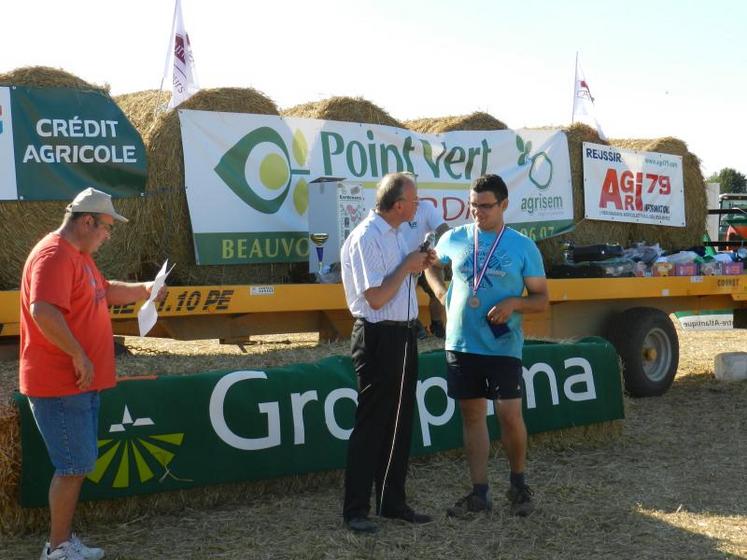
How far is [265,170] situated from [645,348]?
412cm

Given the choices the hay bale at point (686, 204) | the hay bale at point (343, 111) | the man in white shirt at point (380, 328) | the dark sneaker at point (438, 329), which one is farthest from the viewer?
the hay bale at point (686, 204)

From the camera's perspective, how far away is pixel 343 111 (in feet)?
27.6

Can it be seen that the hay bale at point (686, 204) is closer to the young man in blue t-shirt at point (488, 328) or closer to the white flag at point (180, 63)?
the white flag at point (180, 63)

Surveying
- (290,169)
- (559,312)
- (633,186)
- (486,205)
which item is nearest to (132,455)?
(486,205)

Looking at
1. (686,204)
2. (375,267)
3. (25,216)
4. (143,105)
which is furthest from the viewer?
(686,204)

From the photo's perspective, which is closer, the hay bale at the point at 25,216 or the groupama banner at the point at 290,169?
the hay bale at the point at 25,216

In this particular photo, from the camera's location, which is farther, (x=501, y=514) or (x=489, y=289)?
(x=501, y=514)

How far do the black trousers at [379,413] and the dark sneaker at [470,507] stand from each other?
304mm

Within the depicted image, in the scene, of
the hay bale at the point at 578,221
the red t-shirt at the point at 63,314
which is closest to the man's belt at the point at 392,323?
the red t-shirt at the point at 63,314

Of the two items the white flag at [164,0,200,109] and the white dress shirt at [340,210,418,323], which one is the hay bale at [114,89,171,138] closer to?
the white flag at [164,0,200,109]

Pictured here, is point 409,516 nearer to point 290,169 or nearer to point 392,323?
point 392,323

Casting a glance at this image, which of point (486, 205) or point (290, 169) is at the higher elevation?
point (290, 169)

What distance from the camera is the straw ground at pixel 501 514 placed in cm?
445

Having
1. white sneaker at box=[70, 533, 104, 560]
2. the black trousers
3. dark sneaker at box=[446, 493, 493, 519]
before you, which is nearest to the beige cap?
the black trousers
